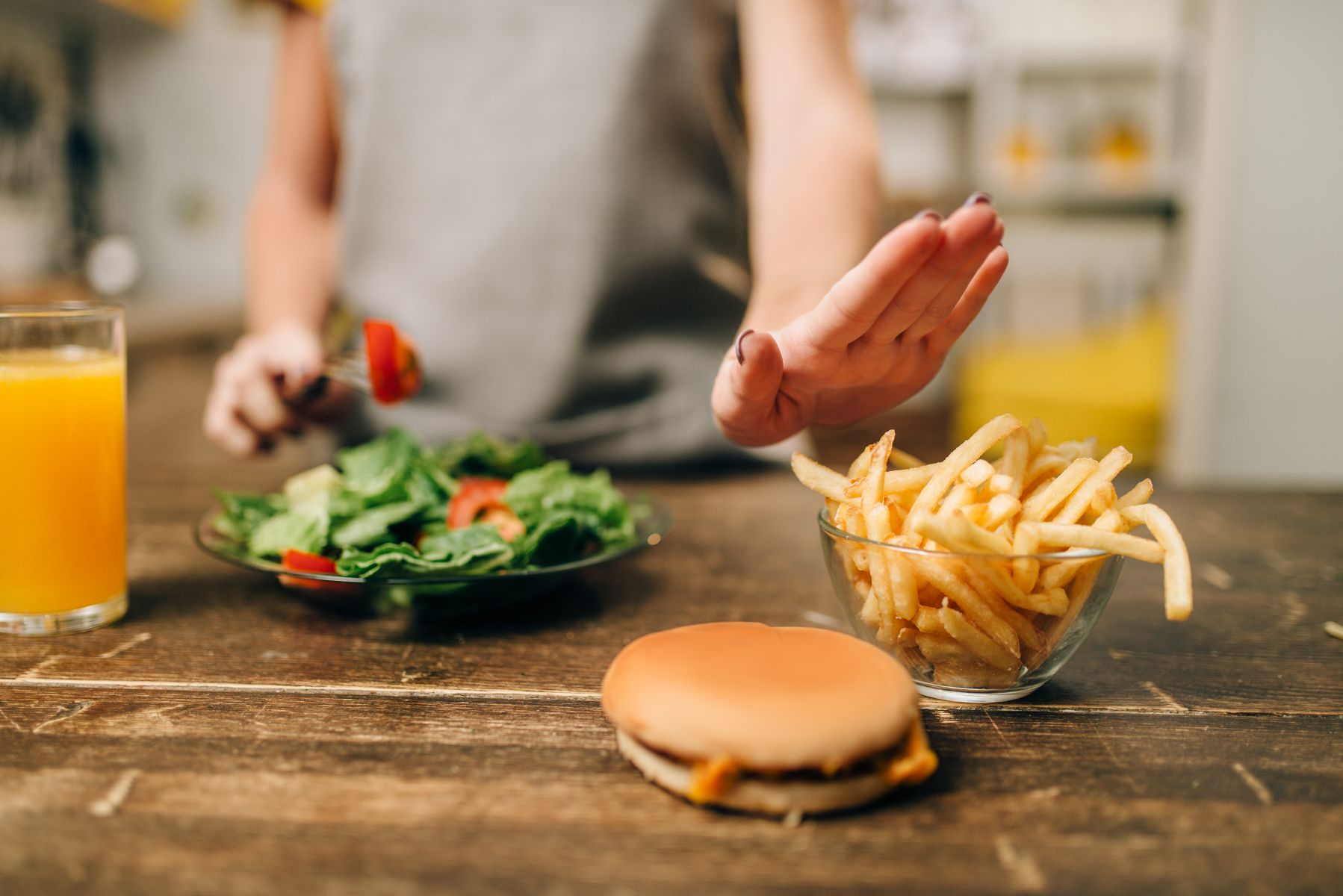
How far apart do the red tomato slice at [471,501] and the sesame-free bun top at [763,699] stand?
317 mm

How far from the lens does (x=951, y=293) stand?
0.75 metres

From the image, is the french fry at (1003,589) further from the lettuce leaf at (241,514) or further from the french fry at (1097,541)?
the lettuce leaf at (241,514)

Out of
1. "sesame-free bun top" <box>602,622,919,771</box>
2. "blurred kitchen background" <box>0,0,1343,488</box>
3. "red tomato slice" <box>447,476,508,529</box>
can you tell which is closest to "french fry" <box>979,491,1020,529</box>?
"sesame-free bun top" <box>602,622,919,771</box>

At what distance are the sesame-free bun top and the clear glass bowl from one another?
0.06 m

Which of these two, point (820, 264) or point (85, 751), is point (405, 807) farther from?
point (820, 264)

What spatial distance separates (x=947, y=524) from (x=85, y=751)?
0.55 metres

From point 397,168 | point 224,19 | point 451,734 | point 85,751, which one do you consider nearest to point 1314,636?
point 451,734

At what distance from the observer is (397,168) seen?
1626mm

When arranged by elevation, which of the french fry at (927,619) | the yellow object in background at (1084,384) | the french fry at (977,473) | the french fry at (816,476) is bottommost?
the yellow object in background at (1084,384)

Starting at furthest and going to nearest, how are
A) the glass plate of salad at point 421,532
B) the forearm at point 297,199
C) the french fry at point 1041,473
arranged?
the forearm at point 297,199 → the glass plate of salad at point 421,532 → the french fry at point 1041,473

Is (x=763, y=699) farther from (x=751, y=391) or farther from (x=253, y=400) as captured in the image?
(x=253, y=400)

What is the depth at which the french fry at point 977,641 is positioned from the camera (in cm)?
65

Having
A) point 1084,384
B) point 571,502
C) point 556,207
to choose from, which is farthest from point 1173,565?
point 1084,384

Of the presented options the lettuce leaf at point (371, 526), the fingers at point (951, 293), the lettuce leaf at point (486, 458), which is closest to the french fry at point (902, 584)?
the fingers at point (951, 293)
